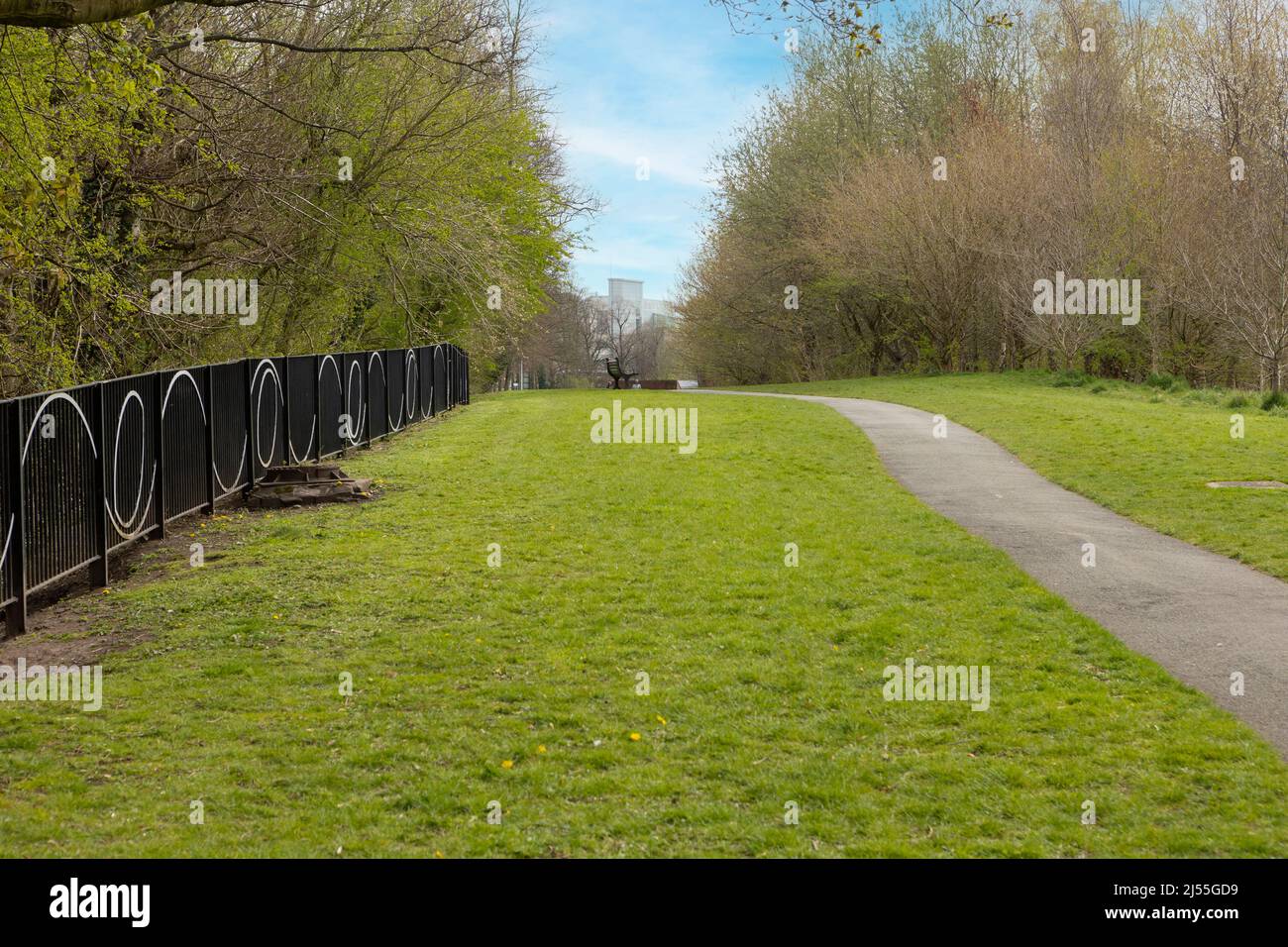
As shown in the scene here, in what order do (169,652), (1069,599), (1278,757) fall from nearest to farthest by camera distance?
(1278,757), (169,652), (1069,599)

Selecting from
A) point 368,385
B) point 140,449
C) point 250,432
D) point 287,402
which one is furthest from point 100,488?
point 368,385

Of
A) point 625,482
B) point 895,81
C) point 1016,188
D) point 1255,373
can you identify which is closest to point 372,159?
point 625,482

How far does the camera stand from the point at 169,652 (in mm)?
7762

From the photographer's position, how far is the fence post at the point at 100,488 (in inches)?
390

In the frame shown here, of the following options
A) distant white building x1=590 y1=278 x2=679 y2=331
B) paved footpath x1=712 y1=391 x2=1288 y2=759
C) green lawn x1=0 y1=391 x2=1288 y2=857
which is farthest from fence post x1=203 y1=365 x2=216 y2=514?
distant white building x1=590 y1=278 x2=679 y2=331

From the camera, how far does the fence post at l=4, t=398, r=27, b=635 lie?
8.30 m

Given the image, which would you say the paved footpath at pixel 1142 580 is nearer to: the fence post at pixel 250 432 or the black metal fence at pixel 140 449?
the black metal fence at pixel 140 449

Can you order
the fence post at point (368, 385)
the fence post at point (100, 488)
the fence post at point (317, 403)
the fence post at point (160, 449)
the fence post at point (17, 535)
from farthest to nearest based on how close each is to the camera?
the fence post at point (368, 385) → the fence post at point (317, 403) → the fence post at point (160, 449) → the fence post at point (100, 488) → the fence post at point (17, 535)

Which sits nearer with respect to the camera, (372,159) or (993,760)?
Answer: (993,760)

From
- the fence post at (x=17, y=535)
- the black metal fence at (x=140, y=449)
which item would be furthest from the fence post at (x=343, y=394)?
the fence post at (x=17, y=535)

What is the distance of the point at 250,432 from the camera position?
14656mm

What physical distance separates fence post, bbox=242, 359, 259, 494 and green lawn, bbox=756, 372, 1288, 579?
36.2 feet

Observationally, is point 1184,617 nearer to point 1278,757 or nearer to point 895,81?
point 1278,757

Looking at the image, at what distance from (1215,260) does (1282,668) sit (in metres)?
25.3
